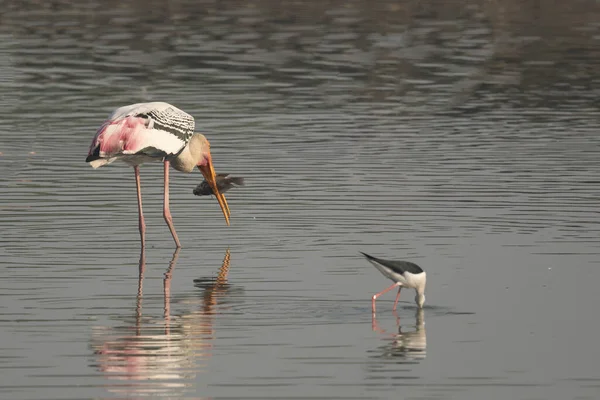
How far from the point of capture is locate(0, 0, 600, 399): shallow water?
10625 millimetres

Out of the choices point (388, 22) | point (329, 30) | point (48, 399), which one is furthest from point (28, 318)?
point (388, 22)

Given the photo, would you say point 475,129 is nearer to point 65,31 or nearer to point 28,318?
point 28,318

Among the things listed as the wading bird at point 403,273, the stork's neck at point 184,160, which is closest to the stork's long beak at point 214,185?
the stork's neck at point 184,160

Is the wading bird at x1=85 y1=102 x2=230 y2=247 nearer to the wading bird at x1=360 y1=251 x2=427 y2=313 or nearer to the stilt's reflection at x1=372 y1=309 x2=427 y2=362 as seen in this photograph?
the wading bird at x1=360 y1=251 x2=427 y2=313

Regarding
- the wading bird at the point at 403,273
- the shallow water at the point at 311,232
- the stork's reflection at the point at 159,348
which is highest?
the wading bird at the point at 403,273

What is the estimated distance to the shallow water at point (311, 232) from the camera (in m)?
10.6

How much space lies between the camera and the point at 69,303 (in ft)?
41.2

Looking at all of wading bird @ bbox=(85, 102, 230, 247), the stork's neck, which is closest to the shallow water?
wading bird @ bbox=(85, 102, 230, 247)

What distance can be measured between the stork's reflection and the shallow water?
3cm

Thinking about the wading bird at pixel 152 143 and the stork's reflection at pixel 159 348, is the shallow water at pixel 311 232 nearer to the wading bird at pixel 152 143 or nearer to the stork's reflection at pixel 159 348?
the stork's reflection at pixel 159 348

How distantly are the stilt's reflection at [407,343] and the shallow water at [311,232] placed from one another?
0.03 metres

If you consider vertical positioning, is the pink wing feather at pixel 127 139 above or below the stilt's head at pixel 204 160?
above

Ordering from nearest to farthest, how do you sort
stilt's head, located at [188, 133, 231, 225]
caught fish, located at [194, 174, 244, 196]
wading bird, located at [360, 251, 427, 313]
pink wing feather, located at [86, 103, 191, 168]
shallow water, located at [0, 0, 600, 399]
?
shallow water, located at [0, 0, 600, 399] < wading bird, located at [360, 251, 427, 313] < pink wing feather, located at [86, 103, 191, 168] < stilt's head, located at [188, 133, 231, 225] < caught fish, located at [194, 174, 244, 196]

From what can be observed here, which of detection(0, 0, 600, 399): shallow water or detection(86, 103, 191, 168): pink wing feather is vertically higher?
detection(86, 103, 191, 168): pink wing feather
